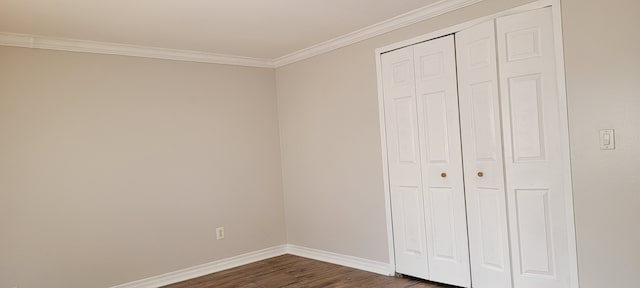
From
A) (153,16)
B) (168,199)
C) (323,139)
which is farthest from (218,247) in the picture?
(153,16)

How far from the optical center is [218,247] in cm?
441

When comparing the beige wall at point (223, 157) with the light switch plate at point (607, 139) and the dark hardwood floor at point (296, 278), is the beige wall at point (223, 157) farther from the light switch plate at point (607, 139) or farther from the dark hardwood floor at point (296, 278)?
the dark hardwood floor at point (296, 278)

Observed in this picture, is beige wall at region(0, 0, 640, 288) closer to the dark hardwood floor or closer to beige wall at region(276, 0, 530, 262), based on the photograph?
beige wall at region(276, 0, 530, 262)

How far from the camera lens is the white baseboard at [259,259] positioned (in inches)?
154

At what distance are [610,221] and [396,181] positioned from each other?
1.62m

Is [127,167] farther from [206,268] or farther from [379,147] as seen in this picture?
[379,147]

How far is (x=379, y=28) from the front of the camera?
377 centimetres

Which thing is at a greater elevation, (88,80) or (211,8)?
(211,8)

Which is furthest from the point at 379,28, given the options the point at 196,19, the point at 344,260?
the point at 344,260

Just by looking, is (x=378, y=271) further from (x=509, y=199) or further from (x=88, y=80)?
(x=88, y=80)

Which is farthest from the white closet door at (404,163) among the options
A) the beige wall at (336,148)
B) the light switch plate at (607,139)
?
the light switch plate at (607,139)

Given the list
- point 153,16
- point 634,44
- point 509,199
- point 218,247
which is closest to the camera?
point 634,44

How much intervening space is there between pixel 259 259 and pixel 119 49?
8.51 feet

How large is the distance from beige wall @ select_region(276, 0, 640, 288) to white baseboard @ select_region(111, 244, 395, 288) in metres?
0.08
